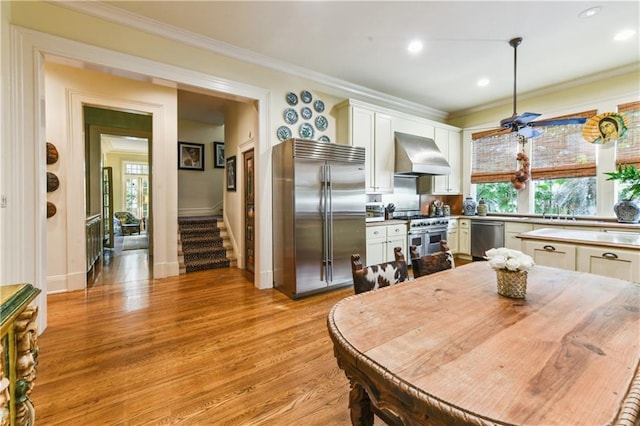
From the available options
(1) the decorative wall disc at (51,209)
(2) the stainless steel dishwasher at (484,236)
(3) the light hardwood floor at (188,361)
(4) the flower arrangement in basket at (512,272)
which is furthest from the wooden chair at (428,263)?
(1) the decorative wall disc at (51,209)

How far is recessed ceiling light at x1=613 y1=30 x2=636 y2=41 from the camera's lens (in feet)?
9.86

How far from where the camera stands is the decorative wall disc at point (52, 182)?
11.8 ft

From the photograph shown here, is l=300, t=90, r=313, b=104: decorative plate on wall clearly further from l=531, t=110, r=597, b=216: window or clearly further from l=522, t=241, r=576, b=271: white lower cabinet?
l=531, t=110, r=597, b=216: window

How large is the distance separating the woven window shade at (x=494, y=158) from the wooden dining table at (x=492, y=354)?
13.8 feet

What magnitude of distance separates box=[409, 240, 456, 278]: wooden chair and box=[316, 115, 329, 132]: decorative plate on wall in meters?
2.78

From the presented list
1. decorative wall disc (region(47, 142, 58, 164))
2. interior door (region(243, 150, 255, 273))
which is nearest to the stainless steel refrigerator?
interior door (region(243, 150, 255, 273))

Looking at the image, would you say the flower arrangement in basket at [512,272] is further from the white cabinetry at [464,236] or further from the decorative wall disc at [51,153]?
the decorative wall disc at [51,153]

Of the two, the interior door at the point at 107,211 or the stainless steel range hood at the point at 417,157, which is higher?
the stainless steel range hood at the point at 417,157

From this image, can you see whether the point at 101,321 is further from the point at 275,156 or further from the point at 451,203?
the point at 451,203

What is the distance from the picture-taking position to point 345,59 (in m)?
3.59

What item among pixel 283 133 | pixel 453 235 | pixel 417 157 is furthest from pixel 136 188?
pixel 453 235

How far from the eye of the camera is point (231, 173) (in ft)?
18.5

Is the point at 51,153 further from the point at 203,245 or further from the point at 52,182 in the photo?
the point at 203,245

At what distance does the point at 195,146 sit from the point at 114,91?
107 inches
